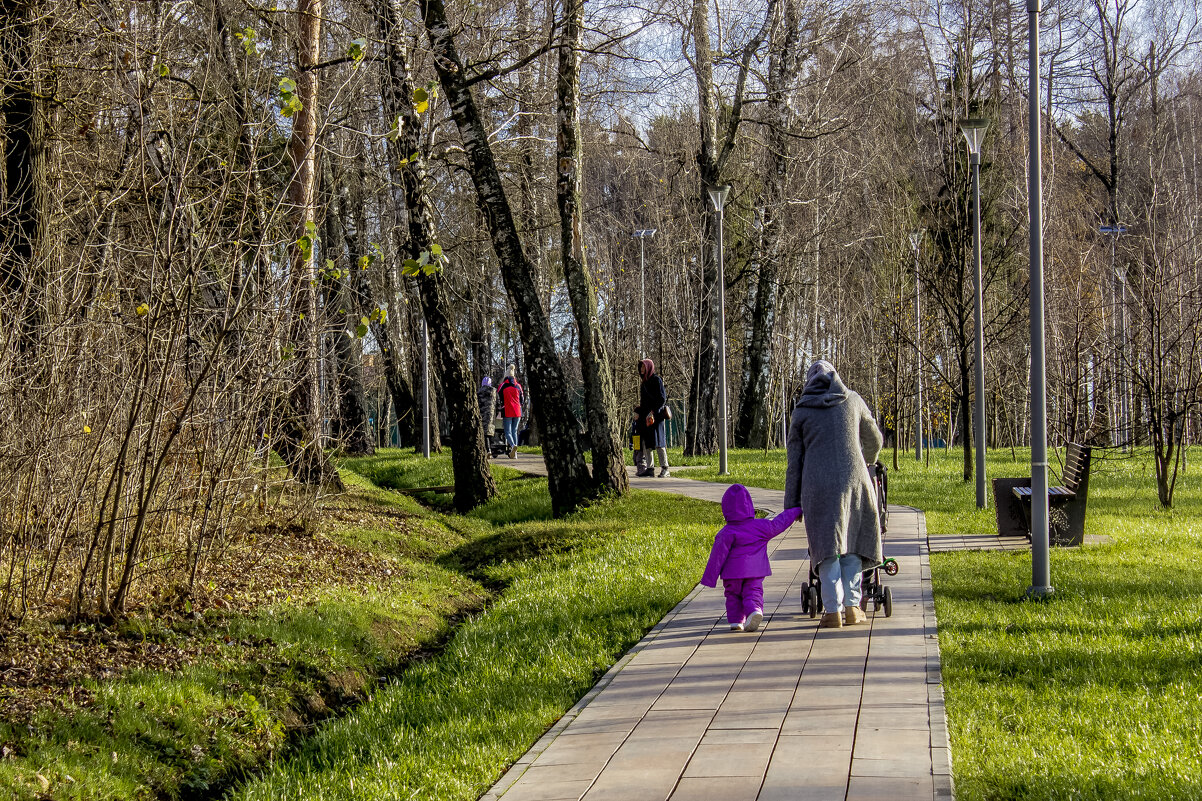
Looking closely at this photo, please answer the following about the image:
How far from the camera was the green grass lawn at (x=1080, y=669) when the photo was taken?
173 inches

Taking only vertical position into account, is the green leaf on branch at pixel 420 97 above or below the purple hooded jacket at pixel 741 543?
above

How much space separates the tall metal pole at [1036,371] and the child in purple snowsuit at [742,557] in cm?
223

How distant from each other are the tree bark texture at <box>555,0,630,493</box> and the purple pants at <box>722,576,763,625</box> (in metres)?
7.48

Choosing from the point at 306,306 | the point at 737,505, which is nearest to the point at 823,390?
the point at 737,505

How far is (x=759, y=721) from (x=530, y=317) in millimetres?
10188

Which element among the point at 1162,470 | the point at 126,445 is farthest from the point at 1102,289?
the point at 126,445

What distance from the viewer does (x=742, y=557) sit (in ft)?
23.4

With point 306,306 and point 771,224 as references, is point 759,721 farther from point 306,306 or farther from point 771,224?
point 771,224

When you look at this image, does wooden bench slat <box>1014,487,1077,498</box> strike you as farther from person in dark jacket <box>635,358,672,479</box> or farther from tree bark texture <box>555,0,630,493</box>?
person in dark jacket <box>635,358,672,479</box>

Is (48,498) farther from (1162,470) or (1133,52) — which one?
(1133,52)

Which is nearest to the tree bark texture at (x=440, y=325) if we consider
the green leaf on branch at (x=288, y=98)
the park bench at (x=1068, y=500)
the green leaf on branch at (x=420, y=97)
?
the green leaf on branch at (x=420, y=97)

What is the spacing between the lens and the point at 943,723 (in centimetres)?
496

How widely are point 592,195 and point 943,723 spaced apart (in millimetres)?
42146

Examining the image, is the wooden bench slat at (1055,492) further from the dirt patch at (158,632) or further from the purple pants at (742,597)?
the dirt patch at (158,632)
